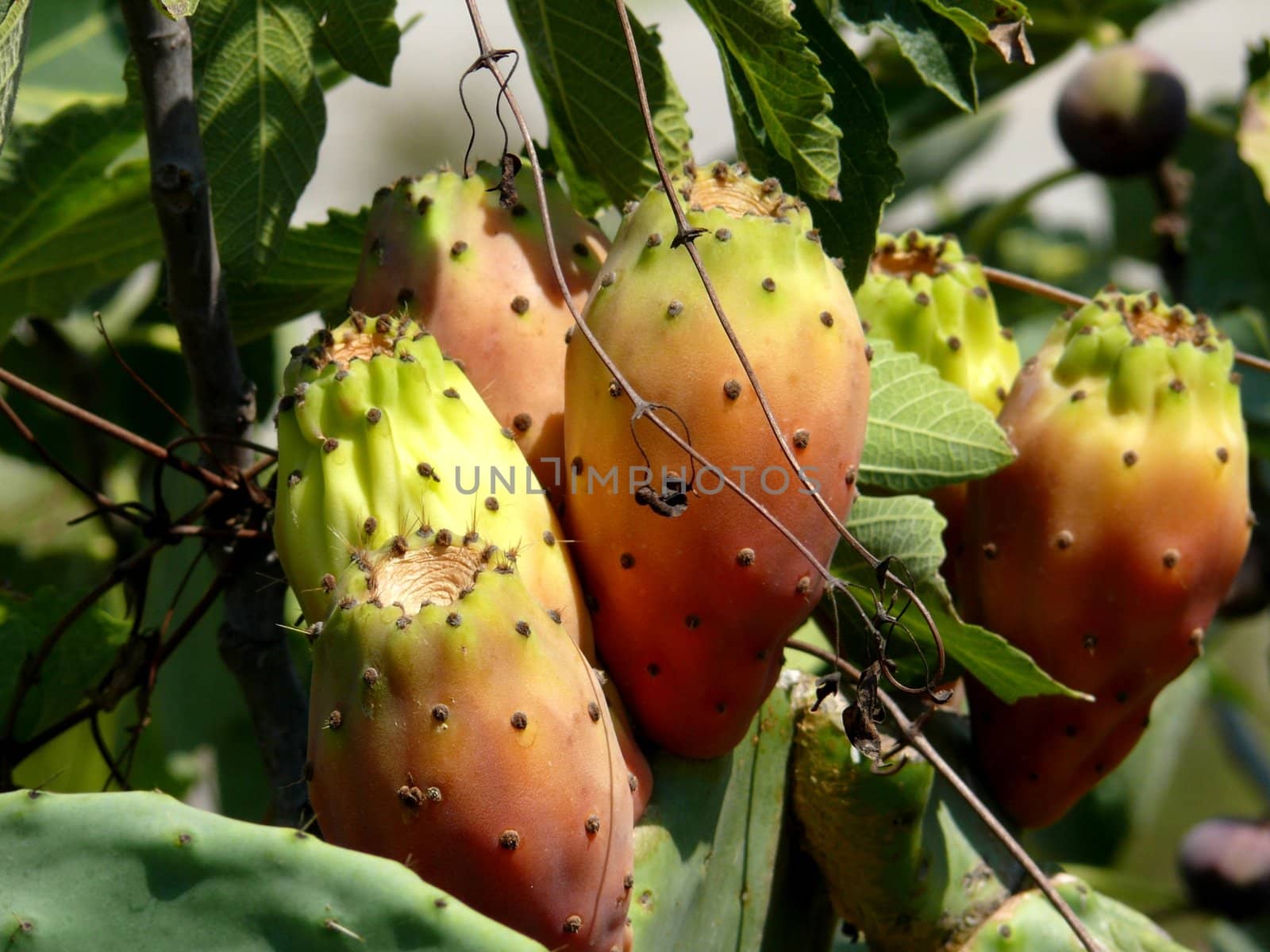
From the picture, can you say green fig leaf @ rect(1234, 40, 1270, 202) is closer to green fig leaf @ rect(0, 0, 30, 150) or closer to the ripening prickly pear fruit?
the ripening prickly pear fruit

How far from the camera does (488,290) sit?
41.0 inches

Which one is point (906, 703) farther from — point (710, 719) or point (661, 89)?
point (661, 89)

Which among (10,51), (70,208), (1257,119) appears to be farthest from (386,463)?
(1257,119)

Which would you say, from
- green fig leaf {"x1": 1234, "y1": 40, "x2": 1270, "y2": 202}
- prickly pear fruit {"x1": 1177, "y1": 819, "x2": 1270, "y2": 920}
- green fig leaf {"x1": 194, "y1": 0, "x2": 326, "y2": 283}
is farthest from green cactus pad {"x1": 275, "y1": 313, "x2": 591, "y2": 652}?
prickly pear fruit {"x1": 1177, "y1": 819, "x2": 1270, "y2": 920}

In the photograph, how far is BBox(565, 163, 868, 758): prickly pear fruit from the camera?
932 mm

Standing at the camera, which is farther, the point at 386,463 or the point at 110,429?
the point at 110,429

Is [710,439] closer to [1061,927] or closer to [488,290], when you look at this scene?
[488,290]

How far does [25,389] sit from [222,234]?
0.57ft

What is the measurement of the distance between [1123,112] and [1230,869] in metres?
1.16

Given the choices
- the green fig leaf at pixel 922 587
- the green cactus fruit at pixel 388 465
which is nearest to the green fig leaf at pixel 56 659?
the green cactus fruit at pixel 388 465

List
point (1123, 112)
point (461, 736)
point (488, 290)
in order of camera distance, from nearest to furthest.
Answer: point (461, 736) → point (488, 290) → point (1123, 112)

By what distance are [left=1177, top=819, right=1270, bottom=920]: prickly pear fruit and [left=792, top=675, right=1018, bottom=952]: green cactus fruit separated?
4.23ft

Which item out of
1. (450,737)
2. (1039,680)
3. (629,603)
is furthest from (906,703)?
(450,737)

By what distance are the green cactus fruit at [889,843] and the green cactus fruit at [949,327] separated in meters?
0.20
